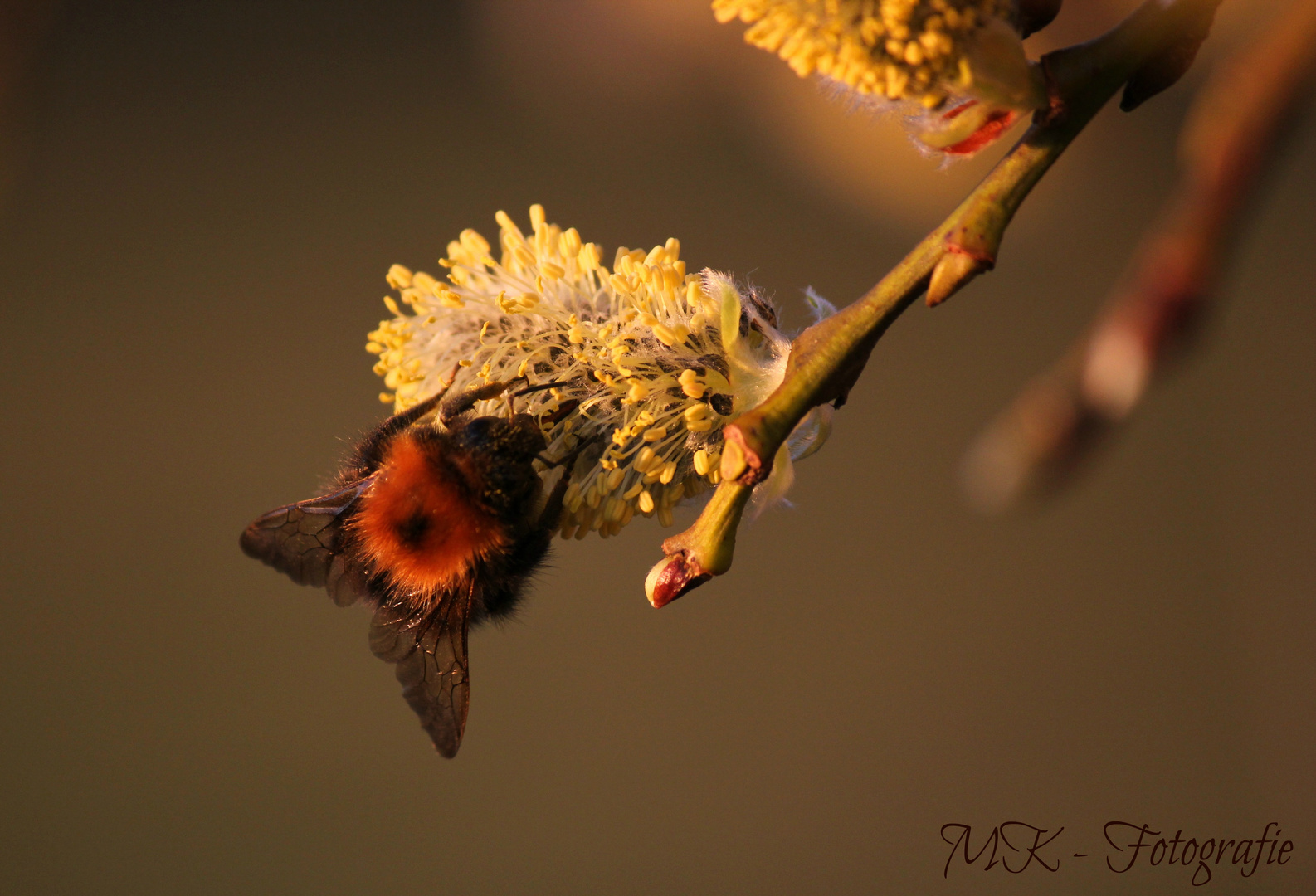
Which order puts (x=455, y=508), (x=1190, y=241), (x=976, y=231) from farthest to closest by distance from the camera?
(x=1190, y=241) → (x=455, y=508) → (x=976, y=231)

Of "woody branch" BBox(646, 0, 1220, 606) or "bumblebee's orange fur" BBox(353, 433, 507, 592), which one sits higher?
"woody branch" BBox(646, 0, 1220, 606)

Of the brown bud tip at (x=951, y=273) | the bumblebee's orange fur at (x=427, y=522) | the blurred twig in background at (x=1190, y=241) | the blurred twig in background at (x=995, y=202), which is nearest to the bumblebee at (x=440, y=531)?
the bumblebee's orange fur at (x=427, y=522)

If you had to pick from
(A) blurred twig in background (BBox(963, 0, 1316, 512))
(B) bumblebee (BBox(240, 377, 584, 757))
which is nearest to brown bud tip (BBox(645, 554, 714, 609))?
(B) bumblebee (BBox(240, 377, 584, 757))

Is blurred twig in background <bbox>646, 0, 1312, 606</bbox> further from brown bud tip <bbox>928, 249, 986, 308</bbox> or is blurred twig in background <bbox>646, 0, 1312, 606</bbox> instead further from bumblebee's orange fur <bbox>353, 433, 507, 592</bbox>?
bumblebee's orange fur <bbox>353, 433, 507, 592</bbox>

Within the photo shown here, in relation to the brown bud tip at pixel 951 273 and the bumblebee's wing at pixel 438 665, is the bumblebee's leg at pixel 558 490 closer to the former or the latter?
the bumblebee's wing at pixel 438 665

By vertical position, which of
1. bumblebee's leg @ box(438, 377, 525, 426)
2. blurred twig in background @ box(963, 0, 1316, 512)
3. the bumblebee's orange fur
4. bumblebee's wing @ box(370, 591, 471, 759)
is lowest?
bumblebee's wing @ box(370, 591, 471, 759)

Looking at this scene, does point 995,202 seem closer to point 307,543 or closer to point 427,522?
point 427,522

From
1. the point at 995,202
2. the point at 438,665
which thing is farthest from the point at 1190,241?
the point at 438,665
